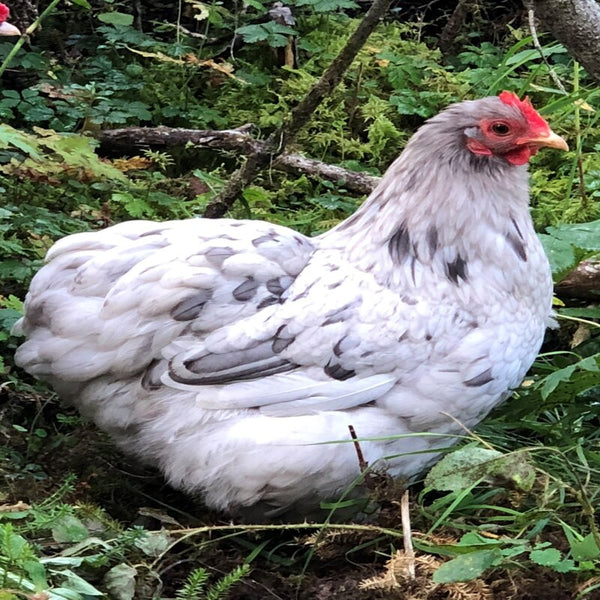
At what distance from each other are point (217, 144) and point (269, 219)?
0.55 meters

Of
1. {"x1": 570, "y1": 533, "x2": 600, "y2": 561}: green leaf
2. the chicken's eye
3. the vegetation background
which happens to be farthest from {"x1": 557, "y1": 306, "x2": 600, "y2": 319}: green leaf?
{"x1": 570, "y1": 533, "x2": 600, "y2": 561}: green leaf

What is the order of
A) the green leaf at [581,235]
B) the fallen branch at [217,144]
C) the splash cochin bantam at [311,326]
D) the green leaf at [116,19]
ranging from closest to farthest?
the splash cochin bantam at [311,326], the green leaf at [581,235], the fallen branch at [217,144], the green leaf at [116,19]

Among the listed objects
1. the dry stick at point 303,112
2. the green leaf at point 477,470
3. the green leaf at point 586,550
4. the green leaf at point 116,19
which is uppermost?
the green leaf at point 116,19

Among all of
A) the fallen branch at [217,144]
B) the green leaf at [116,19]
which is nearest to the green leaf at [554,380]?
the fallen branch at [217,144]

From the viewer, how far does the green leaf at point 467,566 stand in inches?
69.5

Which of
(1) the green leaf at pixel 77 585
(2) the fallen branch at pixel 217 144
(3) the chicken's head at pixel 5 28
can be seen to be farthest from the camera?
Result: (2) the fallen branch at pixel 217 144

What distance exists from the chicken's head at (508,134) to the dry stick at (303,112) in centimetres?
60

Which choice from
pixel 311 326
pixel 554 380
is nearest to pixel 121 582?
pixel 311 326

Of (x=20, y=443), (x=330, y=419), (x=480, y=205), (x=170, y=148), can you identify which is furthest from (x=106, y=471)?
(x=170, y=148)

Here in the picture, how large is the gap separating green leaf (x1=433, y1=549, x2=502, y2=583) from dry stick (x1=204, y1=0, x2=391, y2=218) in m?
1.67

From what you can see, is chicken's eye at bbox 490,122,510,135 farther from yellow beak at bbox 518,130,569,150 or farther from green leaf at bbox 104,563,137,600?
green leaf at bbox 104,563,137,600

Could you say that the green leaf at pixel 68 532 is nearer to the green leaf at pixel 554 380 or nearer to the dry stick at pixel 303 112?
the green leaf at pixel 554 380

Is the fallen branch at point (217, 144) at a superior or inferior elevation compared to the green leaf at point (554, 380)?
superior

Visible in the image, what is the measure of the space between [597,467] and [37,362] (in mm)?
1486
